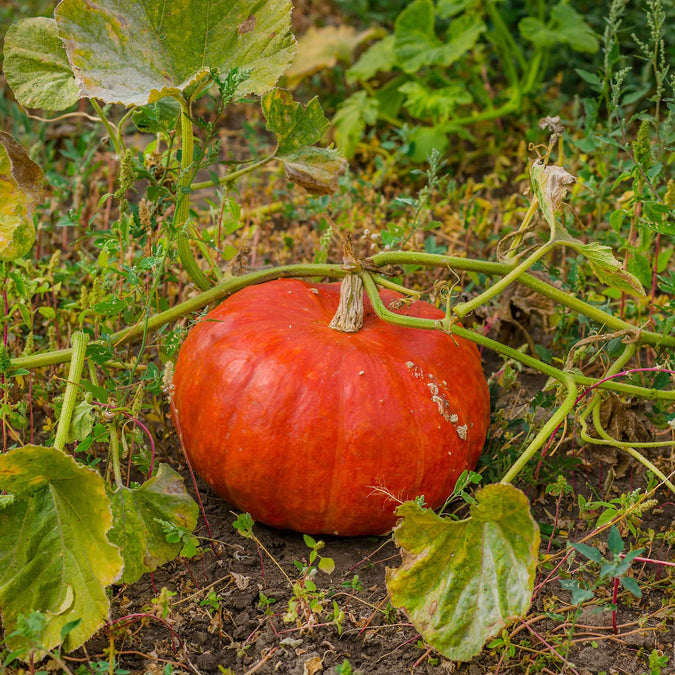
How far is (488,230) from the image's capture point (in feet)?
10.9

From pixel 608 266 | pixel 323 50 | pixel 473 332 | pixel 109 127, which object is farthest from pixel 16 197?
pixel 323 50

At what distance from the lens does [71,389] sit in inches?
73.3

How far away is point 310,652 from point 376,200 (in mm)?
2029

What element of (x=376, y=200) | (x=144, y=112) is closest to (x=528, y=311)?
(x=376, y=200)

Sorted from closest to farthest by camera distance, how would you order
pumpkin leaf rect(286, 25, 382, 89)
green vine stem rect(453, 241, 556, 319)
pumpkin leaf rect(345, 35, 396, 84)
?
green vine stem rect(453, 241, 556, 319) < pumpkin leaf rect(345, 35, 396, 84) < pumpkin leaf rect(286, 25, 382, 89)

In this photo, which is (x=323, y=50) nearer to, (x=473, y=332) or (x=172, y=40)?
(x=172, y=40)

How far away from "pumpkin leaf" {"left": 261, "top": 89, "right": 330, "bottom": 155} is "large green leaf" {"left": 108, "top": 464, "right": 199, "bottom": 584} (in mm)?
882

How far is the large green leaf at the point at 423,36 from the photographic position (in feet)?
12.0

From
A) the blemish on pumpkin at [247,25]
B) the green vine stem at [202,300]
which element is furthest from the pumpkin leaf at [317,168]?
the blemish on pumpkin at [247,25]

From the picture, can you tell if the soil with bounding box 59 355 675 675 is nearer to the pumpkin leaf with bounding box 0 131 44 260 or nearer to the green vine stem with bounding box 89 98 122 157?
the pumpkin leaf with bounding box 0 131 44 260

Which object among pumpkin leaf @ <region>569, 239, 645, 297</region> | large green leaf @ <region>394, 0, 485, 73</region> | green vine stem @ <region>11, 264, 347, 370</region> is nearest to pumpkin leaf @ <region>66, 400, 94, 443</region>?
green vine stem @ <region>11, 264, 347, 370</region>

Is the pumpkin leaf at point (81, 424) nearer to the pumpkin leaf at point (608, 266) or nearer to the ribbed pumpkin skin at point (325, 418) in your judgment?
the ribbed pumpkin skin at point (325, 418)

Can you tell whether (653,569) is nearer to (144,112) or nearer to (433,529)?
(433,529)

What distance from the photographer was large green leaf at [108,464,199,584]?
5.90 ft
